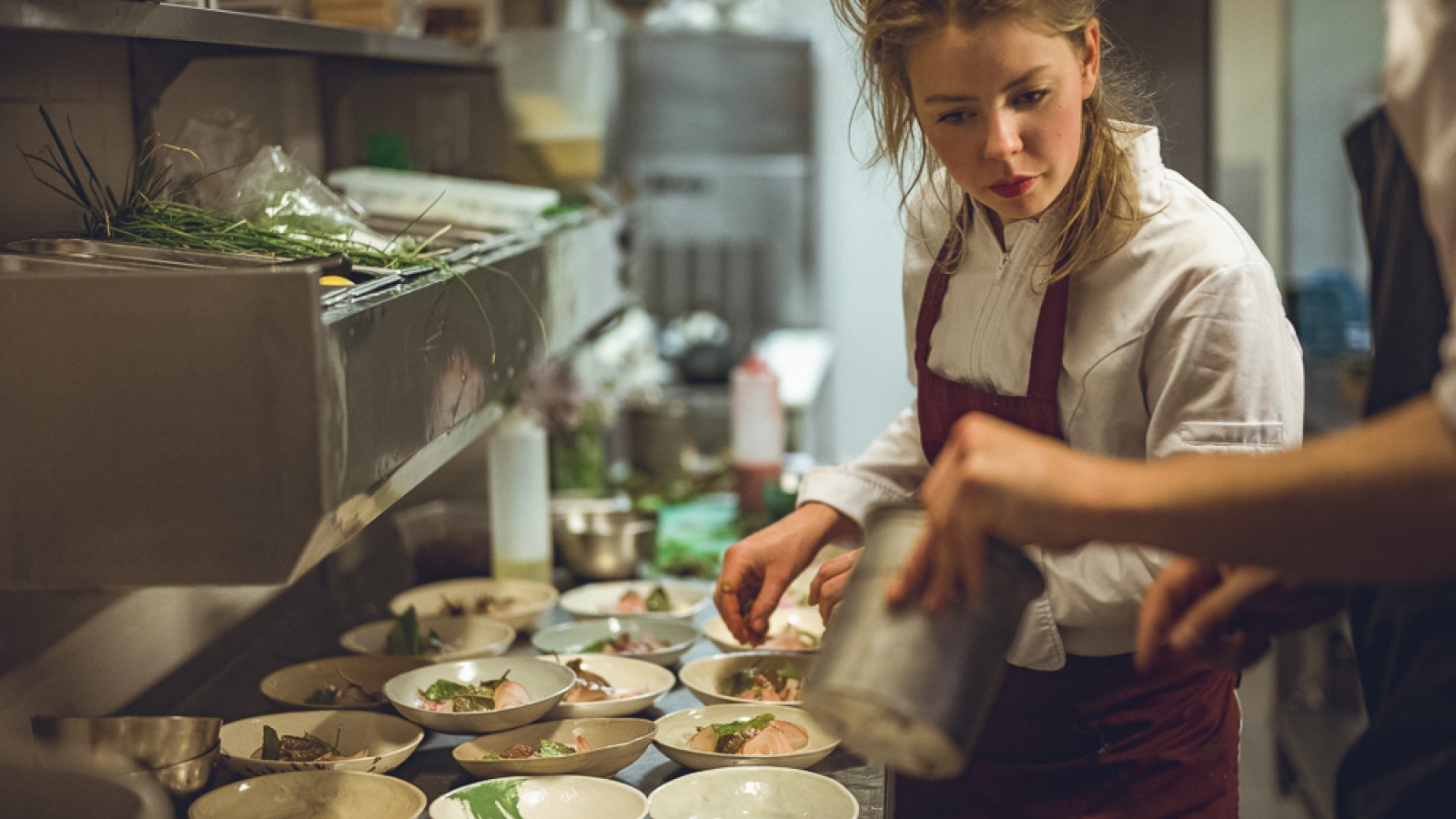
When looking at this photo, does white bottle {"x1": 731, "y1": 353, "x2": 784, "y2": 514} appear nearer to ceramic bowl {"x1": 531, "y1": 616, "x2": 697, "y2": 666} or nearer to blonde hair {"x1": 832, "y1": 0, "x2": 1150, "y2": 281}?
ceramic bowl {"x1": 531, "y1": 616, "x2": 697, "y2": 666}

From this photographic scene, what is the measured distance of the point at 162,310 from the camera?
3.76ft

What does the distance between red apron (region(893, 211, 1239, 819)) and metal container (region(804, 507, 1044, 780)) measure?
0.60 meters

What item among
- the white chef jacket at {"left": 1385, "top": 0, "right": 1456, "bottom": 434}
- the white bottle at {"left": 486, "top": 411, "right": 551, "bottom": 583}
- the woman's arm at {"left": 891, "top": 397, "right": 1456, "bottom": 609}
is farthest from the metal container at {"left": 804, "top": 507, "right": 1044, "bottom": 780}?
the white bottle at {"left": 486, "top": 411, "right": 551, "bottom": 583}

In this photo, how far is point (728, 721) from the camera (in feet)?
6.12

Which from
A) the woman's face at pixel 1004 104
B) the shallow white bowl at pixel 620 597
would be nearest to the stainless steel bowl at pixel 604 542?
the shallow white bowl at pixel 620 597

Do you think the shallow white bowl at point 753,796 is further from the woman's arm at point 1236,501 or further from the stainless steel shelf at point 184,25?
the stainless steel shelf at point 184,25

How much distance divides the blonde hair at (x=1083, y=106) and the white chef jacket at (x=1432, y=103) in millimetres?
562

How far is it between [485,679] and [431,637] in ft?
0.87

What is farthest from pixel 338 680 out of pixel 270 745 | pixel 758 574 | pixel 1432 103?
pixel 1432 103

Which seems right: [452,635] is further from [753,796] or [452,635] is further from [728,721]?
[753,796]

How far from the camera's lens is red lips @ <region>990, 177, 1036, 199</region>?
1508 mm

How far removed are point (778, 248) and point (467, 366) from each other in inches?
166

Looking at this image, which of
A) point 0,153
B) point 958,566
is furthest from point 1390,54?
point 0,153

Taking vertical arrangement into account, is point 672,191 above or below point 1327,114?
below
